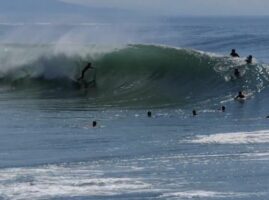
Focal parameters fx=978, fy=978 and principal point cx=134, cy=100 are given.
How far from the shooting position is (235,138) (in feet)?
Result: 73.8

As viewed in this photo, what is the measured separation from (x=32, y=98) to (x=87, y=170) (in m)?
14.6

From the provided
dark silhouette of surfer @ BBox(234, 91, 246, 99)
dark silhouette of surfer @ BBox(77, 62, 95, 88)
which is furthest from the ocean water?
dark silhouette of surfer @ BBox(234, 91, 246, 99)

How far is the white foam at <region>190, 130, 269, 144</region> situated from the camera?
71.8 feet

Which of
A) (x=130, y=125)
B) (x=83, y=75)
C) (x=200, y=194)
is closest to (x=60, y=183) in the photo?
(x=200, y=194)

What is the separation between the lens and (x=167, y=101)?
31312mm

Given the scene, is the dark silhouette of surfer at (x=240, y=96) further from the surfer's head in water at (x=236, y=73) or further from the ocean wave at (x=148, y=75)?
the surfer's head in water at (x=236, y=73)

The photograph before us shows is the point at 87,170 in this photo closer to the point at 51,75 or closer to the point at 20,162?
the point at 20,162

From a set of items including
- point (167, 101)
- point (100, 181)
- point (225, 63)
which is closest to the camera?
point (100, 181)

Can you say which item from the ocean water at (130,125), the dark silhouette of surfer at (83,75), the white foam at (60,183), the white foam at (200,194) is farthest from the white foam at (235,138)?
the dark silhouette of surfer at (83,75)

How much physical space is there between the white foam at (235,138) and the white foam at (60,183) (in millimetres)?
4603

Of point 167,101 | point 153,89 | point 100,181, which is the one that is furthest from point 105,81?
point 100,181

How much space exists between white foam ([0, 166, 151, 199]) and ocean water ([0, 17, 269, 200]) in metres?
0.02

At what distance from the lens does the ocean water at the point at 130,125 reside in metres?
16.7

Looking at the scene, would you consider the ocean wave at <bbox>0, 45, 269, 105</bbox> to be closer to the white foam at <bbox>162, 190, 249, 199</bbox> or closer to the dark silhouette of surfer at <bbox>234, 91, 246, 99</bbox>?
the dark silhouette of surfer at <bbox>234, 91, 246, 99</bbox>
